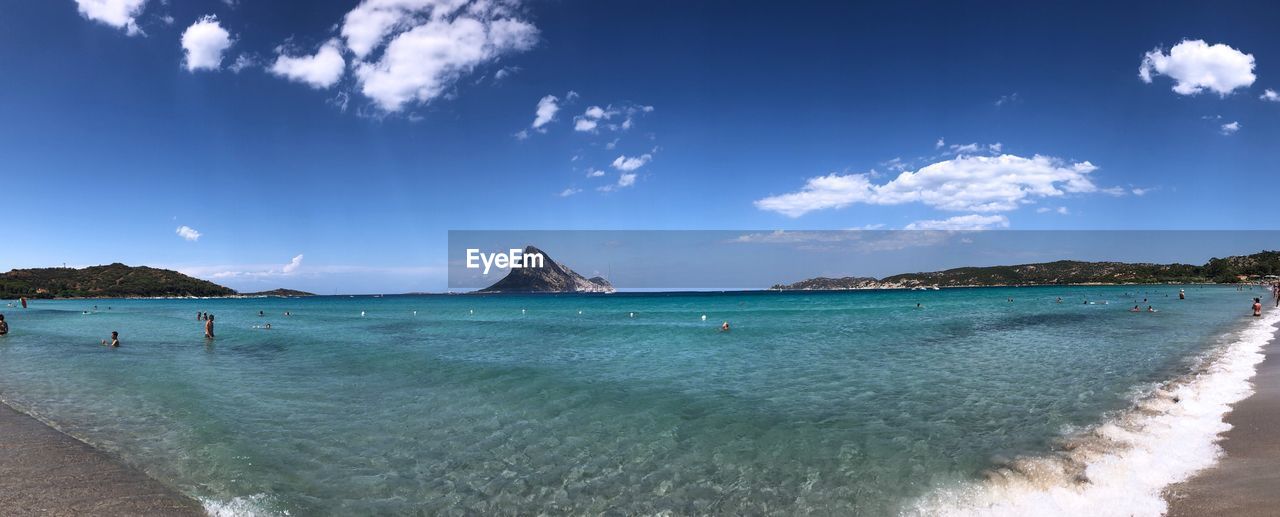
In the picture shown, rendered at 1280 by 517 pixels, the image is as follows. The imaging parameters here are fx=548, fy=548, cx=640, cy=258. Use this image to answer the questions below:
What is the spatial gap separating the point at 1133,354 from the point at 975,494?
58.5ft

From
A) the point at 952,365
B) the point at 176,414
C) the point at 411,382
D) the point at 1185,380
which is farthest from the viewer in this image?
the point at 952,365

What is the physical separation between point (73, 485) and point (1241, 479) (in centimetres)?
1453

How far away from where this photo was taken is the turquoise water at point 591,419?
7410mm

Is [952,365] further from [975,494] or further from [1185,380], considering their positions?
[975,494]

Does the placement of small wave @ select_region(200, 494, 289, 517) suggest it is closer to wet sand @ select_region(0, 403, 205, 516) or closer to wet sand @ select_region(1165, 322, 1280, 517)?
wet sand @ select_region(0, 403, 205, 516)

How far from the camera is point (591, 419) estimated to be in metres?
11.4

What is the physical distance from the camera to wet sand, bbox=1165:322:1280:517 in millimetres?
5633

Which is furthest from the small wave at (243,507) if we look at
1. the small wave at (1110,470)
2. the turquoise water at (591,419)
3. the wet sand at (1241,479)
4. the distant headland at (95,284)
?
the distant headland at (95,284)

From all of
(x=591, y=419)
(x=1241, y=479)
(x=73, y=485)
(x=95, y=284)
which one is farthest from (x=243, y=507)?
(x=95, y=284)

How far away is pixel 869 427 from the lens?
33.7 feet

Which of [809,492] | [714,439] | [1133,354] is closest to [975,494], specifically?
[809,492]

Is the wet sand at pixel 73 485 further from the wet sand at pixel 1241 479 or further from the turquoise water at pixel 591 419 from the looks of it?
the wet sand at pixel 1241 479

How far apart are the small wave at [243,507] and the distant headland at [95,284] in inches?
8144

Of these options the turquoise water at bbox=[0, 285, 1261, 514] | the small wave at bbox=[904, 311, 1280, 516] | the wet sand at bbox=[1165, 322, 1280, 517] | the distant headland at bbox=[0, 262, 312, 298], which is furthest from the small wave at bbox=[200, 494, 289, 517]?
→ the distant headland at bbox=[0, 262, 312, 298]
